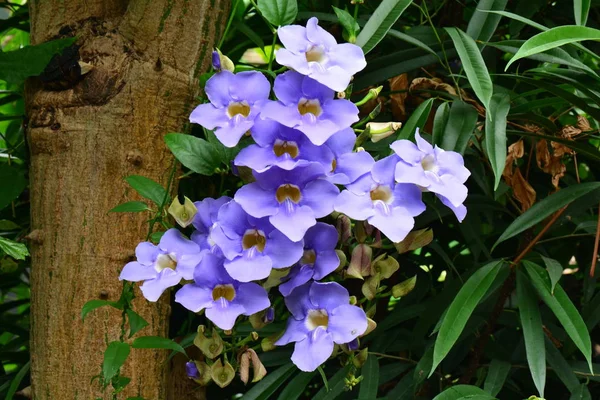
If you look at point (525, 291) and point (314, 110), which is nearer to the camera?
point (314, 110)

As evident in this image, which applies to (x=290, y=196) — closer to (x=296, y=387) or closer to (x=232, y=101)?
(x=232, y=101)

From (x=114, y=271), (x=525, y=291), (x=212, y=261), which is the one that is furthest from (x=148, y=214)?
(x=525, y=291)

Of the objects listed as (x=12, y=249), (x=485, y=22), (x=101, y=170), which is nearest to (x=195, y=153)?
(x=101, y=170)

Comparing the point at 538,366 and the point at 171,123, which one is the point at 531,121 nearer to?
the point at 538,366

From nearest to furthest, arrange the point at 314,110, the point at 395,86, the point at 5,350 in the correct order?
1. the point at 314,110
2. the point at 395,86
3. the point at 5,350

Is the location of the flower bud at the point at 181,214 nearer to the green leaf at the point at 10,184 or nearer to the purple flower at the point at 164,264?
the purple flower at the point at 164,264

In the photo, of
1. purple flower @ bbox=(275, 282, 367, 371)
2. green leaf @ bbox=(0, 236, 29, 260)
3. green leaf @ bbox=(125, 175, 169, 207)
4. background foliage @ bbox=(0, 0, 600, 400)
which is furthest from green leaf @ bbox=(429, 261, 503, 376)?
green leaf @ bbox=(0, 236, 29, 260)
